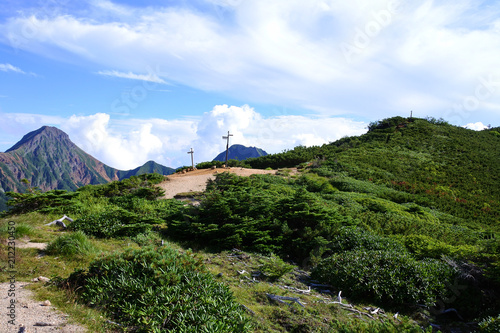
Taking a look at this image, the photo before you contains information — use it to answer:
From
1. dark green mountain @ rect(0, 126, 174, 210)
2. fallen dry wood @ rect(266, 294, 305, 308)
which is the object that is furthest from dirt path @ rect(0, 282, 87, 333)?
dark green mountain @ rect(0, 126, 174, 210)

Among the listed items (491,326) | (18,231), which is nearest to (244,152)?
(18,231)

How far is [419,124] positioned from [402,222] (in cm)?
3535

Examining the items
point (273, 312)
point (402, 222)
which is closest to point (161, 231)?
point (273, 312)

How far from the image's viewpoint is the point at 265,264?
679 centimetres

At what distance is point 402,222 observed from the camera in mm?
10531

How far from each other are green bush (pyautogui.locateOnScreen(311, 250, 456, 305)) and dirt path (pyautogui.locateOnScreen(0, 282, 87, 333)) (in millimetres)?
4918

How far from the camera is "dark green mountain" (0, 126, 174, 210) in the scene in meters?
110

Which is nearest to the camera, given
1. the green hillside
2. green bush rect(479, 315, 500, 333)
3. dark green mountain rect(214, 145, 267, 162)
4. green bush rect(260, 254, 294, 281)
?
the green hillside

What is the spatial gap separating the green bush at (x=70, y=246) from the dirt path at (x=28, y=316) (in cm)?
176

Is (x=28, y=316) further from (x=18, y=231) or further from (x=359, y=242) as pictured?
(x=359, y=242)

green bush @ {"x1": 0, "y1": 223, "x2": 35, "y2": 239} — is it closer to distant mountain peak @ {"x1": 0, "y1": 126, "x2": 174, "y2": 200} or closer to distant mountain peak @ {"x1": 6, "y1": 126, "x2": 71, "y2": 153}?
distant mountain peak @ {"x1": 0, "y1": 126, "x2": 174, "y2": 200}

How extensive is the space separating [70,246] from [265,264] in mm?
4167

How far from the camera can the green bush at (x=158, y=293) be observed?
3.40m

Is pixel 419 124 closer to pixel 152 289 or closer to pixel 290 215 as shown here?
pixel 290 215
